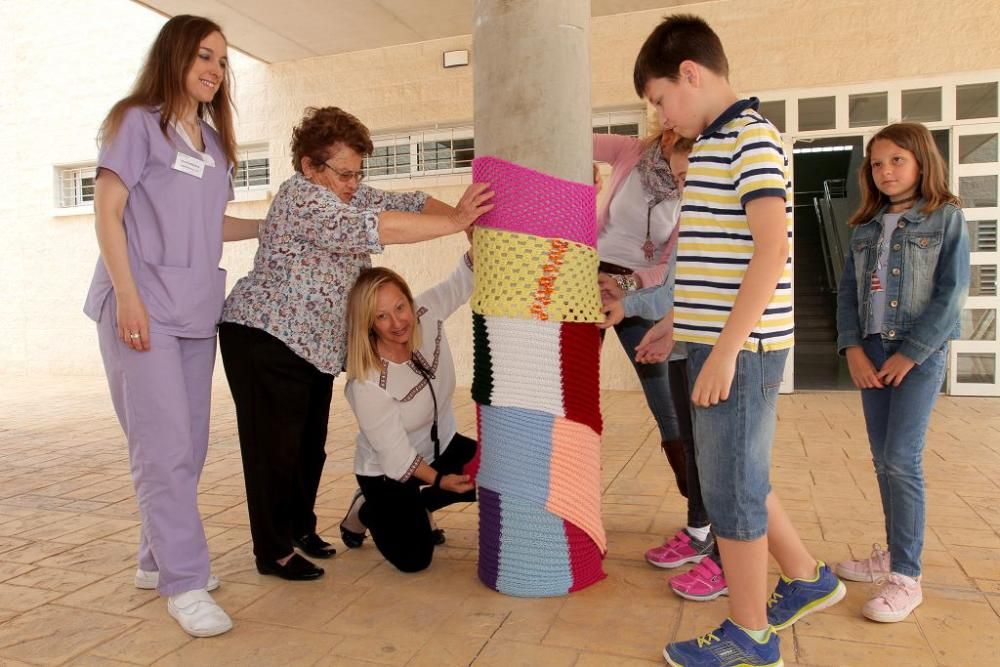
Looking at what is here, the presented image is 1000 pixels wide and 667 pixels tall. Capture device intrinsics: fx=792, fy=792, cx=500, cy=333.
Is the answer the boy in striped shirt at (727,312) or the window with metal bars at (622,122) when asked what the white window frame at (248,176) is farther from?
the boy in striped shirt at (727,312)

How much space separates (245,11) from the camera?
6.68 meters

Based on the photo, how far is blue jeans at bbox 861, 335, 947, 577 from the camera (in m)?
2.08

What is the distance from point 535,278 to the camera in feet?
7.16

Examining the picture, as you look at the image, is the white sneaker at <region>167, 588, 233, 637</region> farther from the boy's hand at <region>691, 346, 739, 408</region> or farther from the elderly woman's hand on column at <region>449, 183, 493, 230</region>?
the boy's hand at <region>691, 346, 739, 408</region>

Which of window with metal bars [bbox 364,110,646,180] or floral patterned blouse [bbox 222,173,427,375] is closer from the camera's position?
floral patterned blouse [bbox 222,173,427,375]

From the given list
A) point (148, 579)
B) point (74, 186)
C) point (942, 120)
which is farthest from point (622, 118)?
point (74, 186)

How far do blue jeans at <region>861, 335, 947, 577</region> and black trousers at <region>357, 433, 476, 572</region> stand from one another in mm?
1222

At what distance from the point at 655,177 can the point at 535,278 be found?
21.3 inches

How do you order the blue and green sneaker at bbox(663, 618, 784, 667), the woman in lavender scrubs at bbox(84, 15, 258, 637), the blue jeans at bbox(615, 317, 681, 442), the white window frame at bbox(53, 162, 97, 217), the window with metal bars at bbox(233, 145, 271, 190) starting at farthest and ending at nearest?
the white window frame at bbox(53, 162, 97, 217), the window with metal bars at bbox(233, 145, 271, 190), the blue jeans at bbox(615, 317, 681, 442), the woman in lavender scrubs at bbox(84, 15, 258, 637), the blue and green sneaker at bbox(663, 618, 784, 667)

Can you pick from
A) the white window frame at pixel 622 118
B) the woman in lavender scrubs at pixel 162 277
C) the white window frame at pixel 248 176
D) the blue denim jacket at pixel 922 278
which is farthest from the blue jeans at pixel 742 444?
the white window frame at pixel 248 176

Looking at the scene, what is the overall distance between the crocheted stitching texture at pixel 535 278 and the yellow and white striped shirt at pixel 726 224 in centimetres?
47

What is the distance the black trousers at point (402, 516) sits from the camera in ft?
8.01

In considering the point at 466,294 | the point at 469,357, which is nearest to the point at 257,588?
the point at 466,294

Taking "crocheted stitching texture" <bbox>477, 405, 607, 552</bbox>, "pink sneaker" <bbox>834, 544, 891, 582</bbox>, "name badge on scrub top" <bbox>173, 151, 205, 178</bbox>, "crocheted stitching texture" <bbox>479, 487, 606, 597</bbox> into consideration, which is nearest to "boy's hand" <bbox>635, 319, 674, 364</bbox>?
"crocheted stitching texture" <bbox>477, 405, 607, 552</bbox>
